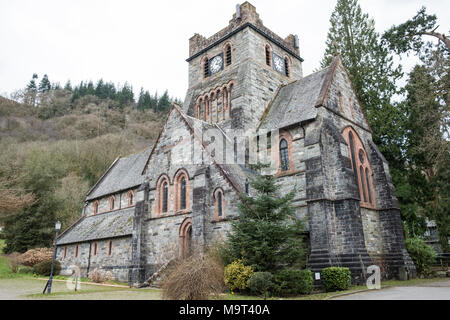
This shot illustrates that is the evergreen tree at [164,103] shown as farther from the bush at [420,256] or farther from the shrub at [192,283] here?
the shrub at [192,283]

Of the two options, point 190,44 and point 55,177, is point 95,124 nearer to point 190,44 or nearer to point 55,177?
point 55,177

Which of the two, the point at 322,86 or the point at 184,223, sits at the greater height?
the point at 322,86

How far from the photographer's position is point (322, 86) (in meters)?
20.3

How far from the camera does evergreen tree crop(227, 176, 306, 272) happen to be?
13.4 meters

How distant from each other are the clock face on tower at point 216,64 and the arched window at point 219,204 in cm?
1388

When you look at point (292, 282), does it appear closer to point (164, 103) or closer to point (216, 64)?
point (216, 64)

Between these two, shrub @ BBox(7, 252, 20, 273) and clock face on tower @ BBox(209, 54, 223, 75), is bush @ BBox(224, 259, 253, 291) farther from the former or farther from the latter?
shrub @ BBox(7, 252, 20, 273)

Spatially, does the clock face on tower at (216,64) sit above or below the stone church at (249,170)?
above

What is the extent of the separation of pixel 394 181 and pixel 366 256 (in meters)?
Result: 10.3

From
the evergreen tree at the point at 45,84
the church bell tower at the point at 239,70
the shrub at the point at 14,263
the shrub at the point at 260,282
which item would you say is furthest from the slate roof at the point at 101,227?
the evergreen tree at the point at 45,84

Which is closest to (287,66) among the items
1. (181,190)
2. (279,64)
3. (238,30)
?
(279,64)

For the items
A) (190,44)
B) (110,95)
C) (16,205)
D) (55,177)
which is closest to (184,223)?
(16,205)

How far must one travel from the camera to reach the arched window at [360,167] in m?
19.1

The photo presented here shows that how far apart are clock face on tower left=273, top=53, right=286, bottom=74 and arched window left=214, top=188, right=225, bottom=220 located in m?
14.5
